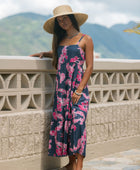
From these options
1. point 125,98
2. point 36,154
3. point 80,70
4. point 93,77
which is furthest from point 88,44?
point 125,98

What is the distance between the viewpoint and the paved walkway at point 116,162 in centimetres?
514

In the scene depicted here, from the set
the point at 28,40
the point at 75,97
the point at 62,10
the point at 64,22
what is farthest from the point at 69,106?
the point at 28,40

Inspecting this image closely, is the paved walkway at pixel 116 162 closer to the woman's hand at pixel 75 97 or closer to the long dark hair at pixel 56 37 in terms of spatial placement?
the woman's hand at pixel 75 97

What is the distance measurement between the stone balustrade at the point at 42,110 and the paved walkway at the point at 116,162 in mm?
135

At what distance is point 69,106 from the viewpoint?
15.1 ft

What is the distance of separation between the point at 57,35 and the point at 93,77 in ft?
3.51

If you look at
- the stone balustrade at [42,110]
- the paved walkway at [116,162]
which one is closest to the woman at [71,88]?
the stone balustrade at [42,110]

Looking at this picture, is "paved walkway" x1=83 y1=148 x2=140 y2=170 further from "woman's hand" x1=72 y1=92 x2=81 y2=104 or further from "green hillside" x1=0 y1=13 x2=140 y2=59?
"green hillside" x1=0 y1=13 x2=140 y2=59

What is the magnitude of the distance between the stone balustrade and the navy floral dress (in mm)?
273

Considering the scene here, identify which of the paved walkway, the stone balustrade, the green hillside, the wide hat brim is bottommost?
the green hillside

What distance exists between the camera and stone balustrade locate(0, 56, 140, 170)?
4551 mm

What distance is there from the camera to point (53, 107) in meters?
4.79

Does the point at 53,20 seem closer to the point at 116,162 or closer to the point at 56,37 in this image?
the point at 56,37

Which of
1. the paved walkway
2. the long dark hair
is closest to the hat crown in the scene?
the long dark hair
